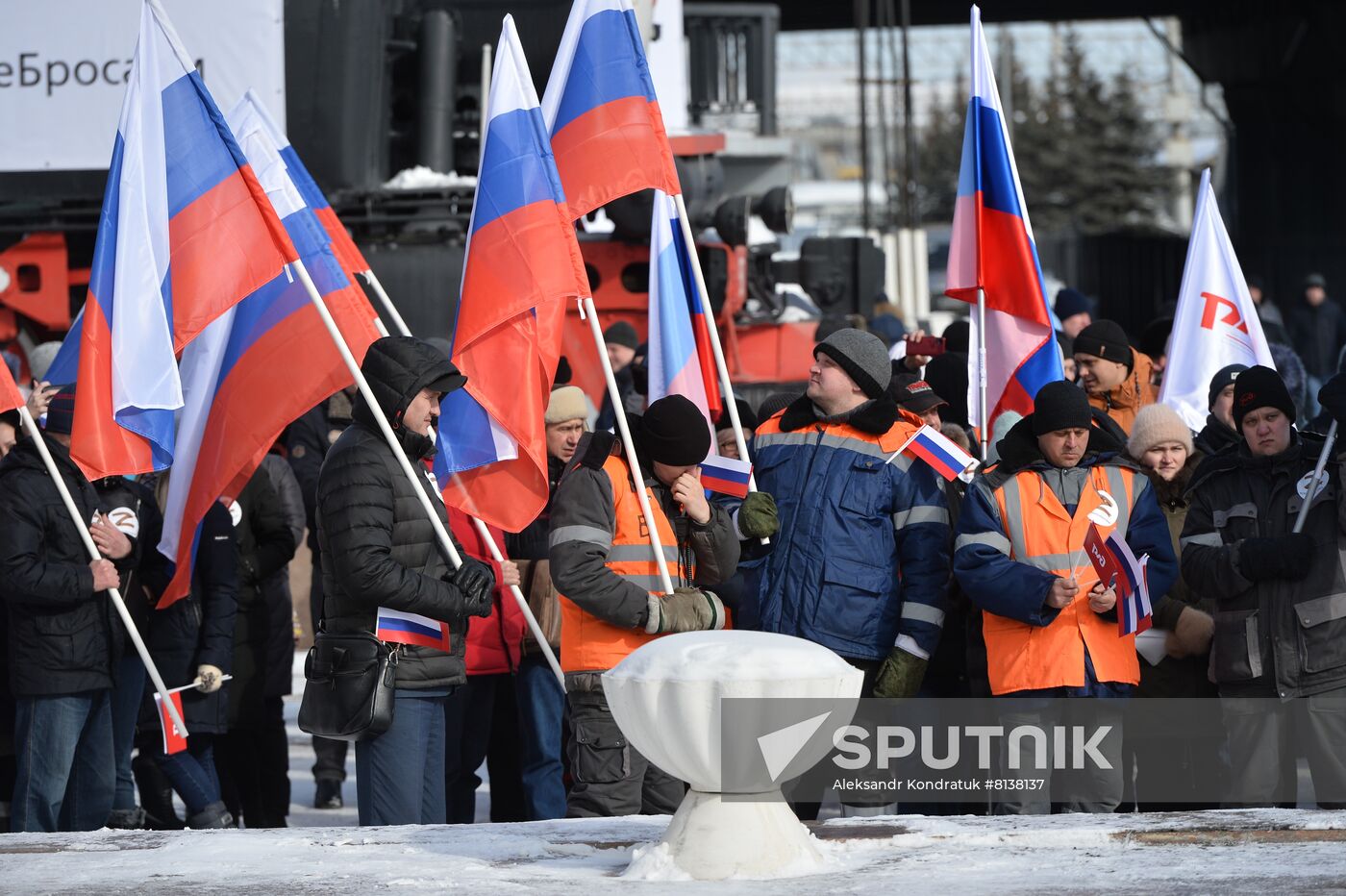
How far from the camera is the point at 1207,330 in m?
9.12

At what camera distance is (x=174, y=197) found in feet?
23.5

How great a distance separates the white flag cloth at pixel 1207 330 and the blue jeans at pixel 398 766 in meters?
3.97

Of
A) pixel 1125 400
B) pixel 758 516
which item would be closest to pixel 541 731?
pixel 758 516

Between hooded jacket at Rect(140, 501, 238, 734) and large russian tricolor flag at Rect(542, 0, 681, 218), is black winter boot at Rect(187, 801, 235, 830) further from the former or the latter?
large russian tricolor flag at Rect(542, 0, 681, 218)

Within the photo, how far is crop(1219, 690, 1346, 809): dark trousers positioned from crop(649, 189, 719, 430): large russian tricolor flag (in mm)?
2135

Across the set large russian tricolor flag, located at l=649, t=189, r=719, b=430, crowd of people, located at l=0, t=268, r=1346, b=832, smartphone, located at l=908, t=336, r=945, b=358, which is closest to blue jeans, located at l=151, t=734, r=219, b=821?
crowd of people, located at l=0, t=268, r=1346, b=832

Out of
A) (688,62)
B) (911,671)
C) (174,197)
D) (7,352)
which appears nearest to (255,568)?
(174,197)

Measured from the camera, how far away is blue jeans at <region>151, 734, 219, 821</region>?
25.9 ft

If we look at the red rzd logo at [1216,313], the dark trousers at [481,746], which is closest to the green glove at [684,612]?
the dark trousers at [481,746]

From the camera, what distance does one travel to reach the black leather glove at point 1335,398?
663cm

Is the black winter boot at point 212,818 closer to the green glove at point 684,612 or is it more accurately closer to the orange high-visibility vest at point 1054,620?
the green glove at point 684,612

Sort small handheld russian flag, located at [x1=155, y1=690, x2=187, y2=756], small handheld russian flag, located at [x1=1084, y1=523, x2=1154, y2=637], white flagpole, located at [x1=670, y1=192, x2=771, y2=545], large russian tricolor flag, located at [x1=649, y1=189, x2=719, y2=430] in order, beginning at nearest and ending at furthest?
small handheld russian flag, located at [x1=1084, y1=523, x2=1154, y2=637], white flagpole, located at [x1=670, y1=192, x2=771, y2=545], small handheld russian flag, located at [x1=155, y1=690, x2=187, y2=756], large russian tricolor flag, located at [x1=649, y1=189, x2=719, y2=430]

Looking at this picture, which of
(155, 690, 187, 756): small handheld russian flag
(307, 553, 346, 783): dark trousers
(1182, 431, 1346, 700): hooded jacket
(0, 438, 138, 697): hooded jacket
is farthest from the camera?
(307, 553, 346, 783): dark trousers

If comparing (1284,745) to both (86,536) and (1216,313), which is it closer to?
(1216,313)
